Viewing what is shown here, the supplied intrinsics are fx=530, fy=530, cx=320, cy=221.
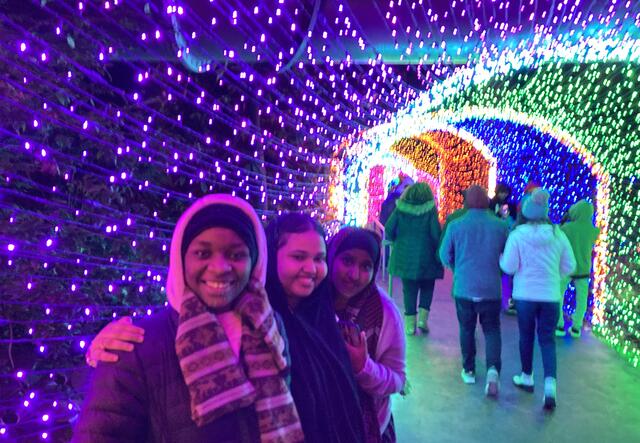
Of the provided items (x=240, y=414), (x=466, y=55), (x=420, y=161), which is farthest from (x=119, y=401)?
(x=420, y=161)

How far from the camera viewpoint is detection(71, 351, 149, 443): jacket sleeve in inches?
45.5

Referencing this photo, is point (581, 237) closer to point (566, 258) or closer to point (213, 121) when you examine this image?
point (566, 258)

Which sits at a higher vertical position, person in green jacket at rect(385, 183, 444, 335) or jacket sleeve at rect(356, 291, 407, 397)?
person in green jacket at rect(385, 183, 444, 335)

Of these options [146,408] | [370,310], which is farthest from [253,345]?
[370,310]

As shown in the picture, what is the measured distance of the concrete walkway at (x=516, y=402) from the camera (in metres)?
3.52

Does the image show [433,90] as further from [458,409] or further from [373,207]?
[373,207]

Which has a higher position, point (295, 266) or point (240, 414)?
point (295, 266)

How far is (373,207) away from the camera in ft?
44.7

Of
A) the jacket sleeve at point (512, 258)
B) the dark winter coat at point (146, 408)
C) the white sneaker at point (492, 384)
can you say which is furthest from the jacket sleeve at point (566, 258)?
the dark winter coat at point (146, 408)

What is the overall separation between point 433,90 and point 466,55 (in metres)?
1.88

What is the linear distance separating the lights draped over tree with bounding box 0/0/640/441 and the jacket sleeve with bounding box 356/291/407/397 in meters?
1.47

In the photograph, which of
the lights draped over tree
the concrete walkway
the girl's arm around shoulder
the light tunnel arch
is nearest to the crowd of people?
the lights draped over tree

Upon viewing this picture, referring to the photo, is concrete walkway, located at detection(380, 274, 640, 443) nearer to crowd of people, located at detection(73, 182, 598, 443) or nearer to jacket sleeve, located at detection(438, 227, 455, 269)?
jacket sleeve, located at detection(438, 227, 455, 269)

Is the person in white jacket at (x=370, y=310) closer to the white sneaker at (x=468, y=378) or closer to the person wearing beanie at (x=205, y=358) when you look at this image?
the person wearing beanie at (x=205, y=358)
